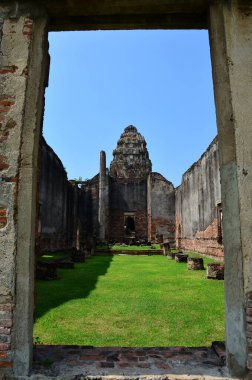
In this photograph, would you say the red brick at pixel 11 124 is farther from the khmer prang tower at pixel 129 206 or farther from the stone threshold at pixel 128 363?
the khmer prang tower at pixel 129 206

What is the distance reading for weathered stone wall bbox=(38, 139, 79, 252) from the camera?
15.1 m

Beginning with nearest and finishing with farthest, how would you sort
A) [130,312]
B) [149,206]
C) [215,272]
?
[130,312] < [215,272] < [149,206]

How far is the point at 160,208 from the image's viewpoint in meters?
28.9

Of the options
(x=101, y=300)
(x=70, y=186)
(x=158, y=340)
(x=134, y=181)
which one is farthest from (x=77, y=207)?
(x=158, y=340)

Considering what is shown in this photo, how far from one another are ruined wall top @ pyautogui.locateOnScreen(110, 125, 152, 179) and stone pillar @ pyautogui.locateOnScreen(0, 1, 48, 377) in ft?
115

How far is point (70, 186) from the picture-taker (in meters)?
23.4

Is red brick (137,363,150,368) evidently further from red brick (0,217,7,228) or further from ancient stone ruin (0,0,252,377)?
red brick (0,217,7,228)

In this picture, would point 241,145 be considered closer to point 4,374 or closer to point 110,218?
point 4,374

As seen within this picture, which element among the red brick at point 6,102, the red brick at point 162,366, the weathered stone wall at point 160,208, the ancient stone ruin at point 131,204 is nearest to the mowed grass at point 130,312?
the red brick at point 162,366

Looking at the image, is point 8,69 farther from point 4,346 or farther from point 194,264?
point 194,264

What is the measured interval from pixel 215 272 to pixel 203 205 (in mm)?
8066

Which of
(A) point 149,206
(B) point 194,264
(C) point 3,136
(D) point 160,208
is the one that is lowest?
(B) point 194,264

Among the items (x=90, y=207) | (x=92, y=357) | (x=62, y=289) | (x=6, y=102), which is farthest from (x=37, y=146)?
(x=90, y=207)

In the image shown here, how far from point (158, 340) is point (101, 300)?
2329 millimetres
